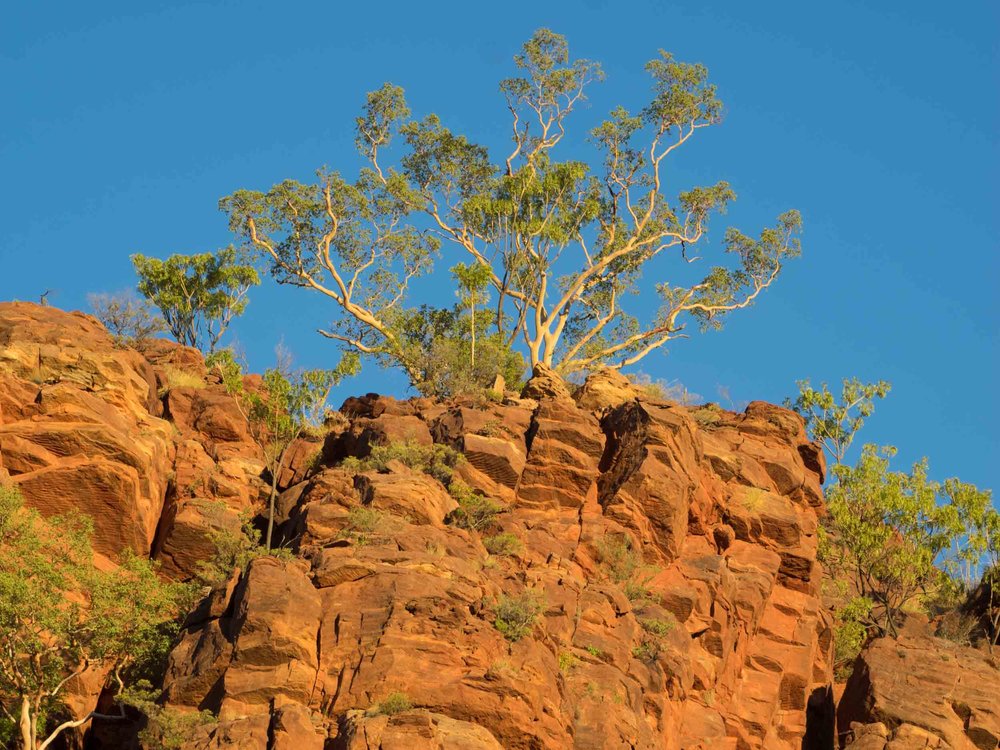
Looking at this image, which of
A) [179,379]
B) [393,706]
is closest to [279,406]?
[179,379]

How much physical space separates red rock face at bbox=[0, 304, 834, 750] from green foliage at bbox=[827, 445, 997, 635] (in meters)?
1.53

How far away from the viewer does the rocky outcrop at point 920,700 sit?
34000 mm

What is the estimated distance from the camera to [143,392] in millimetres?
40688

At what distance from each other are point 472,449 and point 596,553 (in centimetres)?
391

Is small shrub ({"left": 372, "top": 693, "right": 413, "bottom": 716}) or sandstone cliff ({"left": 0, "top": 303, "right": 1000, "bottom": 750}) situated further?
sandstone cliff ({"left": 0, "top": 303, "right": 1000, "bottom": 750})

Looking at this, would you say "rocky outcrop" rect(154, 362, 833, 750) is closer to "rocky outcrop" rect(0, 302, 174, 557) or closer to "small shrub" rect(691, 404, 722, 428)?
"small shrub" rect(691, 404, 722, 428)

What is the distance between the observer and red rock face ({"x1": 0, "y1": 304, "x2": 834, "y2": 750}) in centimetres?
2778

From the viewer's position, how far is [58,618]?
3002cm

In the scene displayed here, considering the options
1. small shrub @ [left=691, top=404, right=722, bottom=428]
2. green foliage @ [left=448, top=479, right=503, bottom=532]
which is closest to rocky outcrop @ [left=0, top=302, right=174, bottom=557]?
green foliage @ [left=448, top=479, right=503, bottom=532]

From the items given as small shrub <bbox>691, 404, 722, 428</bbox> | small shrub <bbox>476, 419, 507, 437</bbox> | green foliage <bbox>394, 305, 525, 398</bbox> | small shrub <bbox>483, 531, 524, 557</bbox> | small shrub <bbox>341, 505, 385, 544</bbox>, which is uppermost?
green foliage <bbox>394, 305, 525, 398</bbox>

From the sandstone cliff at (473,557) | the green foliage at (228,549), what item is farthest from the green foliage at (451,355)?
the green foliage at (228,549)

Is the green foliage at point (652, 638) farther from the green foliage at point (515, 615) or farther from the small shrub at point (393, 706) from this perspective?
the small shrub at point (393, 706)

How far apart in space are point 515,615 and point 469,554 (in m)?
3.48

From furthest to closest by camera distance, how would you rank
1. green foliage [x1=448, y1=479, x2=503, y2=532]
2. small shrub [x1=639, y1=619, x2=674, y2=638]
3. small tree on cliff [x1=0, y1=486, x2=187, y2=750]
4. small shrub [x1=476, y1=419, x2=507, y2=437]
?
1. small shrub [x1=476, y1=419, x2=507, y2=437]
2. green foliage [x1=448, y1=479, x2=503, y2=532]
3. small shrub [x1=639, y1=619, x2=674, y2=638]
4. small tree on cliff [x1=0, y1=486, x2=187, y2=750]
